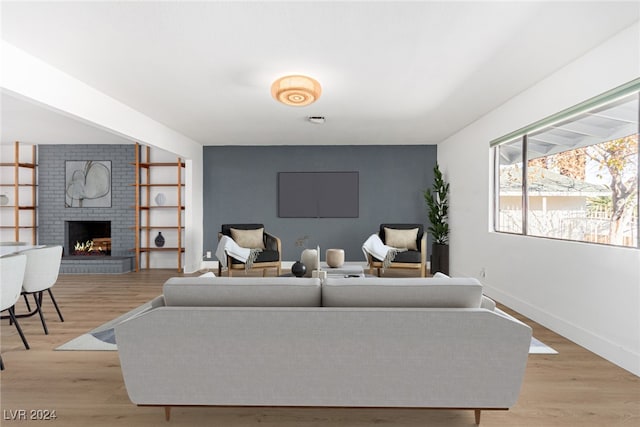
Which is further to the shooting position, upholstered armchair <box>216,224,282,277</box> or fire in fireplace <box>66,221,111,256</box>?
fire in fireplace <box>66,221,111,256</box>

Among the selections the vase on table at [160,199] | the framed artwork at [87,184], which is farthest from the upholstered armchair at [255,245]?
the framed artwork at [87,184]

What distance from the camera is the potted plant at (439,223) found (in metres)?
6.05

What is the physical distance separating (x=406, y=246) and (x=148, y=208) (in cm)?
484

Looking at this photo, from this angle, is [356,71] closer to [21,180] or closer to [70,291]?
[70,291]

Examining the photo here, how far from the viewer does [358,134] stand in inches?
233

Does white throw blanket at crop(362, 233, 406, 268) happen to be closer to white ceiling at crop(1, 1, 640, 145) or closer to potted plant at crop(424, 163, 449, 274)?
potted plant at crop(424, 163, 449, 274)

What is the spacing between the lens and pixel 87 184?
6.85 metres

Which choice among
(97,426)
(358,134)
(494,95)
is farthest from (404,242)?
(97,426)

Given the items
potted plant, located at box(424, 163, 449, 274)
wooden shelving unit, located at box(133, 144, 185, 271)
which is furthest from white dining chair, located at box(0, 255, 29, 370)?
potted plant, located at box(424, 163, 449, 274)

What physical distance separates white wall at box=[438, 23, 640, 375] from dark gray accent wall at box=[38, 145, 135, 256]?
610 cm

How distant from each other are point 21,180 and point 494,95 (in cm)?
828

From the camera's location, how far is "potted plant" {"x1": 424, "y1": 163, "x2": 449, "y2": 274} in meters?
6.05

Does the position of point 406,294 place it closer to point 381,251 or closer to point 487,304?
point 487,304

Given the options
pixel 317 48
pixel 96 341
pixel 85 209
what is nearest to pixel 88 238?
pixel 85 209
